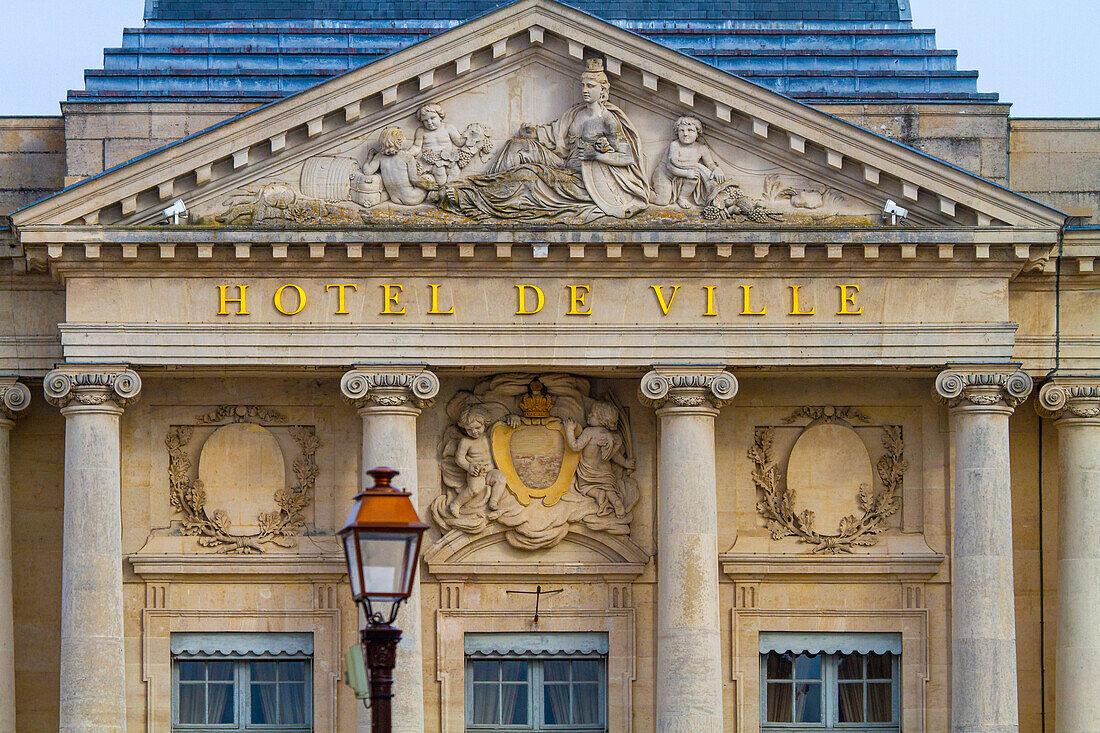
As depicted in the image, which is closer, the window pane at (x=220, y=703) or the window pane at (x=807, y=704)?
the window pane at (x=220, y=703)

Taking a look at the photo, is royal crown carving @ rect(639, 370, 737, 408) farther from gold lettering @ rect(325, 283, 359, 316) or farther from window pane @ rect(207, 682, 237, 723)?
window pane @ rect(207, 682, 237, 723)

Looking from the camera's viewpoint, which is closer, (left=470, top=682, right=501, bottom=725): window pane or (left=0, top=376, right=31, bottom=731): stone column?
(left=0, top=376, right=31, bottom=731): stone column

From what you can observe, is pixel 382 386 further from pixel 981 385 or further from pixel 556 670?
pixel 981 385

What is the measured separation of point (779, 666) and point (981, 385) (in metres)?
6.11

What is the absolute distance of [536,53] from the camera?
35500mm

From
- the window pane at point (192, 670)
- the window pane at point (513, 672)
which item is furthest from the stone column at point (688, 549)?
the window pane at point (192, 670)

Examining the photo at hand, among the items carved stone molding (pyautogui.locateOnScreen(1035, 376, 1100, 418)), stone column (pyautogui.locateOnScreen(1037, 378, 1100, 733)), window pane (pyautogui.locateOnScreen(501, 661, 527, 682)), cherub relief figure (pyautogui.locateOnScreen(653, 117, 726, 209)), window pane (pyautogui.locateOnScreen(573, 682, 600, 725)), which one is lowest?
window pane (pyautogui.locateOnScreen(573, 682, 600, 725))

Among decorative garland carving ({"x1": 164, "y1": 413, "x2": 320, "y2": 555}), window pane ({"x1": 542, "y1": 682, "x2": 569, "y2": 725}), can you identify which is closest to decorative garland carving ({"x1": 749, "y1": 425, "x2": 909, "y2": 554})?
window pane ({"x1": 542, "y1": 682, "x2": 569, "y2": 725})

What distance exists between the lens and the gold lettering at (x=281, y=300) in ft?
115

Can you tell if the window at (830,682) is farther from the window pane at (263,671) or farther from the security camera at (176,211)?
the security camera at (176,211)

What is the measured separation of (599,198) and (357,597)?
53.4 ft

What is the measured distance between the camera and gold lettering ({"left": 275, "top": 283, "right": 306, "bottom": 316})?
3506 centimetres

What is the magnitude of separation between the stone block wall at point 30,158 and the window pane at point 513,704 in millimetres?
11889

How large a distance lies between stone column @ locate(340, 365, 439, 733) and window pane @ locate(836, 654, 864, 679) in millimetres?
7387
